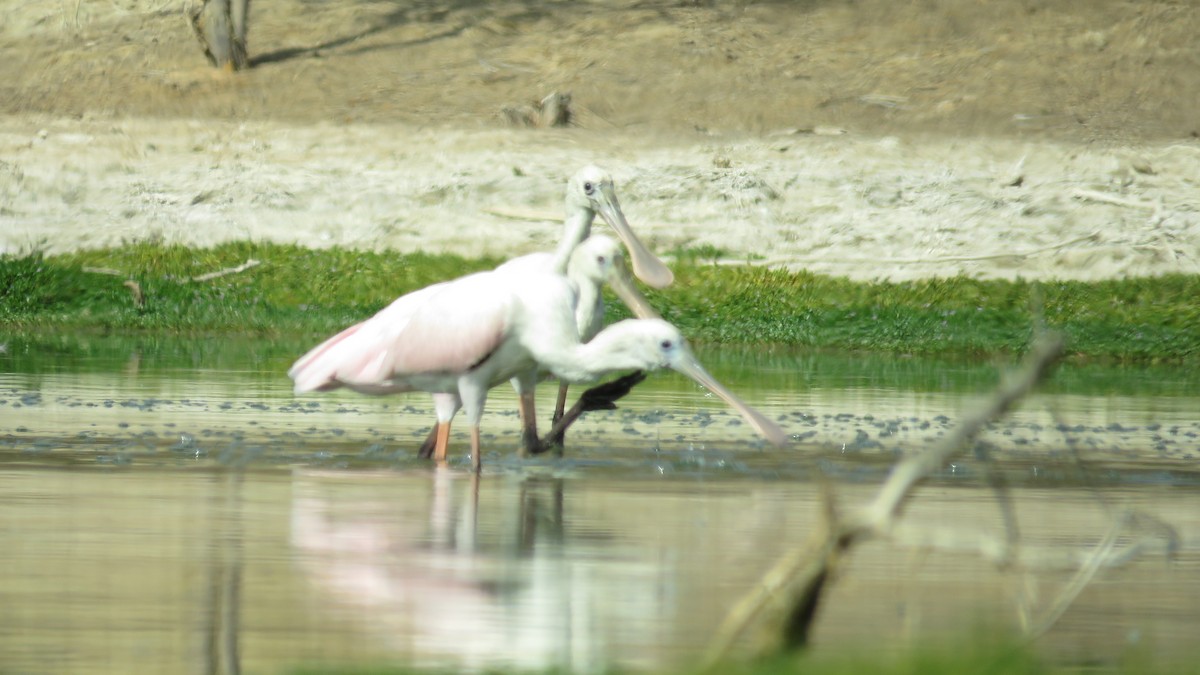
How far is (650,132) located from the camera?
23.0 m

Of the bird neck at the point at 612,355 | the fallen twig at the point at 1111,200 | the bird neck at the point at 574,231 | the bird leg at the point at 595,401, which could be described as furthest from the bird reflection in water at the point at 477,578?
the fallen twig at the point at 1111,200

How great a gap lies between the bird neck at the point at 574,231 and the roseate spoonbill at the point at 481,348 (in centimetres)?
89

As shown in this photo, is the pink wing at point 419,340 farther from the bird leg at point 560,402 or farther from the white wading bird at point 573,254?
the bird leg at point 560,402

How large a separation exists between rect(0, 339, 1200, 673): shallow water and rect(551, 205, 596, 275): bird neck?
2.74ft

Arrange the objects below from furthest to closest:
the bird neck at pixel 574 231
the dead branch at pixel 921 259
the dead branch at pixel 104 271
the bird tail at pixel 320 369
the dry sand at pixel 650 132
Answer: the dry sand at pixel 650 132, the dead branch at pixel 921 259, the dead branch at pixel 104 271, the bird neck at pixel 574 231, the bird tail at pixel 320 369

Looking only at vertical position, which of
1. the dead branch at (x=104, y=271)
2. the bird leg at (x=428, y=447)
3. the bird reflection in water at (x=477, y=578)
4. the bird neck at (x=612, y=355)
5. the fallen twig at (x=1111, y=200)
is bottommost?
the bird reflection in water at (x=477, y=578)

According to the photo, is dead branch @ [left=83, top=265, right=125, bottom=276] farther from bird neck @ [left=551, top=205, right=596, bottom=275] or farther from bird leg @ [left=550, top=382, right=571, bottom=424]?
bird leg @ [left=550, top=382, right=571, bottom=424]

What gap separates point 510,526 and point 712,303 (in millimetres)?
10682

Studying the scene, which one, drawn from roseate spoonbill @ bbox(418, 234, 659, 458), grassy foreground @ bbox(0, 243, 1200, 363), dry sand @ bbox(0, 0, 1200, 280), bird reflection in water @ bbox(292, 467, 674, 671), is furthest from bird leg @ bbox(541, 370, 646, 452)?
dry sand @ bbox(0, 0, 1200, 280)

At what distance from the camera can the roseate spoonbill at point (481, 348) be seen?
31.1 ft

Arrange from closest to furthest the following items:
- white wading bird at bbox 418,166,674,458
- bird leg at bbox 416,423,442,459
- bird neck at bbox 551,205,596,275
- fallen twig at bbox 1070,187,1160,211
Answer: bird leg at bbox 416,423,442,459 < white wading bird at bbox 418,166,674,458 < bird neck at bbox 551,205,596,275 < fallen twig at bbox 1070,187,1160,211

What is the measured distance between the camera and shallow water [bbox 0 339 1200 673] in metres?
5.45

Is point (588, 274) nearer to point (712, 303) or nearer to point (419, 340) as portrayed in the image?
point (419, 340)

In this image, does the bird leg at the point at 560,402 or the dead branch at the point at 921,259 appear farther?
the dead branch at the point at 921,259
